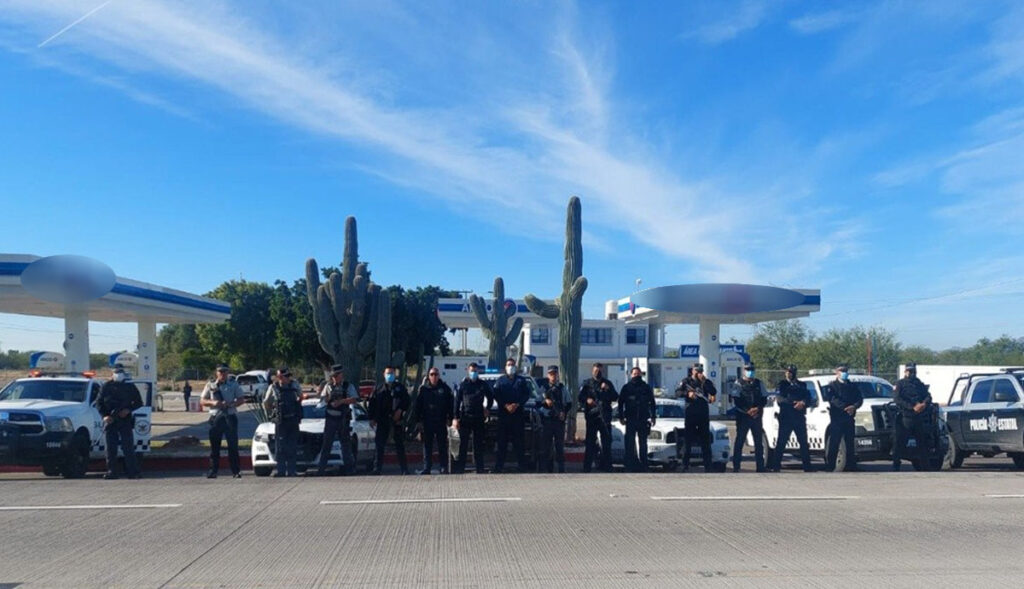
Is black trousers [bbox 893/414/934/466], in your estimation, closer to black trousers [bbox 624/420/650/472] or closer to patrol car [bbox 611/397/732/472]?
patrol car [bbox 611/397/732/472]

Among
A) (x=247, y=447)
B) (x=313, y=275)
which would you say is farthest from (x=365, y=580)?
(x=313, y=275)

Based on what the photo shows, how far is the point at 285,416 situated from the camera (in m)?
13.2

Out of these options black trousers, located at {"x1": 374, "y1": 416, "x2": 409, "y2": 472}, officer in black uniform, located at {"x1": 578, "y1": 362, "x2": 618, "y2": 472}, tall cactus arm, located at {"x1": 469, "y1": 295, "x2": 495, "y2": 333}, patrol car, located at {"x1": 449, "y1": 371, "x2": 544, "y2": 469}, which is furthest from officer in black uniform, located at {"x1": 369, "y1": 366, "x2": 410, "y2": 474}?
tall cactus arm, located at {"x1": 469, "y1": 295, "x2": 495, "y2": 333}

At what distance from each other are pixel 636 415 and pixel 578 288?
559 centimetres

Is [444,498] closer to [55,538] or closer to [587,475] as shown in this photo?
[587,475]

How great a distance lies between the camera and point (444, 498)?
34.3ft

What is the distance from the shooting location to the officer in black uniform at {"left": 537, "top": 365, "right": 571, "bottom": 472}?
45.9ft

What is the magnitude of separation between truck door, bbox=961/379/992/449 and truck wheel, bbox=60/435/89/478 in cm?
1518

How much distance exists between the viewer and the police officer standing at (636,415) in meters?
14.1

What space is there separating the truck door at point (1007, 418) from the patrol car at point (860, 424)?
5.53ft

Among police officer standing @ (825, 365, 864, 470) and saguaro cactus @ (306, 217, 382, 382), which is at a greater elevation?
saguaro cactus @ (306, 217, 382, 382)

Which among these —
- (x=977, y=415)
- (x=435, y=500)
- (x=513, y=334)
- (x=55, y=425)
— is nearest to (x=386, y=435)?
(x=435, y=500)

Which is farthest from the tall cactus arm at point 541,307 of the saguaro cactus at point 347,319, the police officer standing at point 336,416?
the police officer standing at point 336,416

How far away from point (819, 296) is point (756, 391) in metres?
19.4
